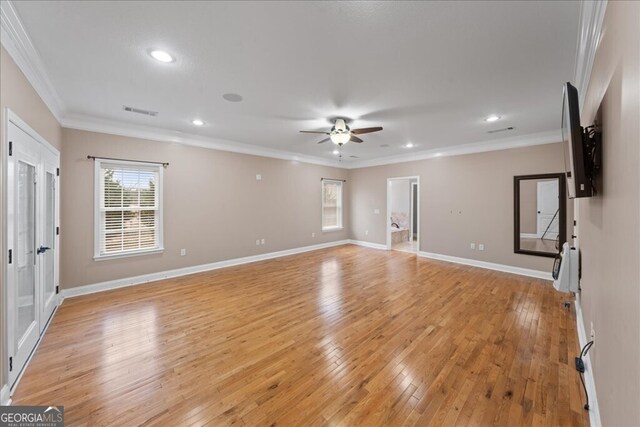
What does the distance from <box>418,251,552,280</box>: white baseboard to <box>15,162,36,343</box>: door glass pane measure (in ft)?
22.1

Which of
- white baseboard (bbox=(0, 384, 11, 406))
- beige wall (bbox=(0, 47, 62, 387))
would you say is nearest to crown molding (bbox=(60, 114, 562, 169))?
beige wall (bbox=(0, 47, 62, 387))

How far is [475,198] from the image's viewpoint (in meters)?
5.55

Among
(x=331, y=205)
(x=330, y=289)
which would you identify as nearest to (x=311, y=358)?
(x=330, y=289)

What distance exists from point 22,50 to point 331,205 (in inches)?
262

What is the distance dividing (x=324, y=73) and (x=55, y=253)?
13.8ft

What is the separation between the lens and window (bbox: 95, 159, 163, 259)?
407 centimetres

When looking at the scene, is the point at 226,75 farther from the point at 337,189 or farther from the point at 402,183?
the point at 402,183

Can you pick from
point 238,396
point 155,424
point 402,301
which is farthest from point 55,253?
point 402,301

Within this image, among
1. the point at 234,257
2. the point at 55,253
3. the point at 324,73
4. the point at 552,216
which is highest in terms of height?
the point at 324,73

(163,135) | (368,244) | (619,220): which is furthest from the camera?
(368,244)

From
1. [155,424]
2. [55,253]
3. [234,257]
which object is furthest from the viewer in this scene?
[234,257]

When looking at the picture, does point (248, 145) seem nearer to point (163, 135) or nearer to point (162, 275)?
point (163, 135)

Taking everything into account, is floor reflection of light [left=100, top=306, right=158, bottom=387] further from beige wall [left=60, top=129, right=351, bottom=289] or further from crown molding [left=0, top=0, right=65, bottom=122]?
crown molding [left=0, top=0, right=65, bottom=122]

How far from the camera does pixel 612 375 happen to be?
1.25 m
